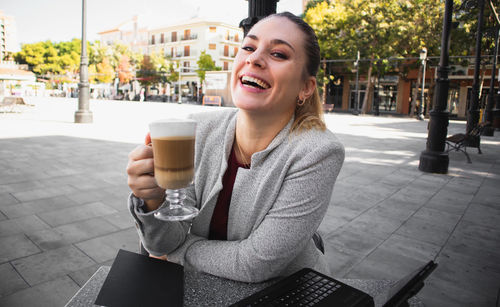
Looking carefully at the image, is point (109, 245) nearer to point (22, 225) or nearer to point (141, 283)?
point (22, 225)

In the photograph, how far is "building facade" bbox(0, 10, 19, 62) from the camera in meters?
79.1

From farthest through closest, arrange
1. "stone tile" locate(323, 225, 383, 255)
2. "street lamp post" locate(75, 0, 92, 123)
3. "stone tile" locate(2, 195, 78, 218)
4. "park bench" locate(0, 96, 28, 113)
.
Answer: "park bench" locate(0, 96, 28, 113) < "street lamp post" locate(75, 0, 92, 123) < "stone tile" locate(2, 195, 78, 218) < "stone tile" locate(323, 225, 383, 255)

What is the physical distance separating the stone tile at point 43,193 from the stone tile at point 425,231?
4347 mm

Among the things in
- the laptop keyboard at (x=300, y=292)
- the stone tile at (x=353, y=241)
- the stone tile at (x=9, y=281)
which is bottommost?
the stone tile at (x=9, y=281)

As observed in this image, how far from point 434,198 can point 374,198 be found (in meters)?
0.94

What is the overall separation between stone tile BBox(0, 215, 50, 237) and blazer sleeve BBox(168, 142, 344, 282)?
116 inches

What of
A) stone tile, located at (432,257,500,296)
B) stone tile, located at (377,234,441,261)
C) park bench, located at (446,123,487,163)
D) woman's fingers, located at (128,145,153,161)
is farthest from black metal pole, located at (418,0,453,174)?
woman's fingers, located at (128,145,153,161)

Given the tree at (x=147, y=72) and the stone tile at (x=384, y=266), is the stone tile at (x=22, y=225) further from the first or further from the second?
the tree at (x=147, y=72)

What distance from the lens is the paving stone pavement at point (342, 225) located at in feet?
9.11

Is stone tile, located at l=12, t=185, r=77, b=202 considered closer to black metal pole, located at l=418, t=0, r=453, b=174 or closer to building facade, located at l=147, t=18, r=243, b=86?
black metal pole, located at l=418, t=0, r=453, b=174

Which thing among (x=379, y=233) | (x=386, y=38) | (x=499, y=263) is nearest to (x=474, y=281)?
(x=499, y=263)

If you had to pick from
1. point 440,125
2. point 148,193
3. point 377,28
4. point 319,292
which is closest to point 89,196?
point 148,193

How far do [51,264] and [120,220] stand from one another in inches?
41.9

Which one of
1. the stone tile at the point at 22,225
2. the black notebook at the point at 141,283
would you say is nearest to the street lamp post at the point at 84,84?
the stone tile at the point at 22,225
